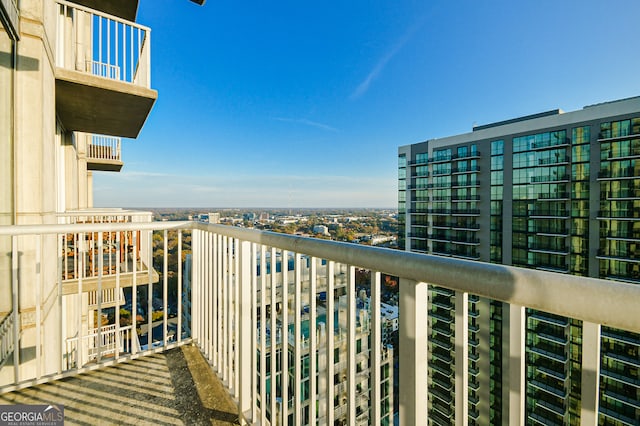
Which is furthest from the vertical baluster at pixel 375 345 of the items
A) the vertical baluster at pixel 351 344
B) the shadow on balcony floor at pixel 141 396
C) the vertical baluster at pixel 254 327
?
the shadow on balcony floor at pixel 141 396

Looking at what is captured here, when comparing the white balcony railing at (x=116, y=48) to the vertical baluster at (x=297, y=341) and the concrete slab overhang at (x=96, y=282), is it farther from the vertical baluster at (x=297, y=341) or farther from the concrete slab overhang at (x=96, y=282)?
the vertical baluster at (x=297, y=341)

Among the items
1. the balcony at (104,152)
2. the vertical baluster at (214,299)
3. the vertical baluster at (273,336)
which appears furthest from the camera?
the balcony at (104,152)

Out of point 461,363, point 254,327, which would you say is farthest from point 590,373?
point 254,327

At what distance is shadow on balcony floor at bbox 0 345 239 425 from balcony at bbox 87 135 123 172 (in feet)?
28.5

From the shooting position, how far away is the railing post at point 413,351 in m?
0.74

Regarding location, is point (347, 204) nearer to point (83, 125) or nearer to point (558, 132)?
point (558, 132)

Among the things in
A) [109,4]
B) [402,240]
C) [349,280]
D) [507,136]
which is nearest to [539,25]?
[507,136]

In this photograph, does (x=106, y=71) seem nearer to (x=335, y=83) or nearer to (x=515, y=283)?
(x=515, y=283)

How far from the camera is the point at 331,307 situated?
102 cm

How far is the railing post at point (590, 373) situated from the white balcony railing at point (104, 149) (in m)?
10.6

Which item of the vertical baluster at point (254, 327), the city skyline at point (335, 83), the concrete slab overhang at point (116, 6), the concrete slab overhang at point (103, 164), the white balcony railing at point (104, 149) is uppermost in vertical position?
the city skyline at point (335, 83)

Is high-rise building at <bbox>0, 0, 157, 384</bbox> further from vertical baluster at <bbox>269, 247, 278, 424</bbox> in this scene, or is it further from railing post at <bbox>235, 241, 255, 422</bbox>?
vertical baluster at <bbox>269, 247, 278, 424</bbox>

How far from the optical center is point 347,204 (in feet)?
106

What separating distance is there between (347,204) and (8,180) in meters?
30.5
